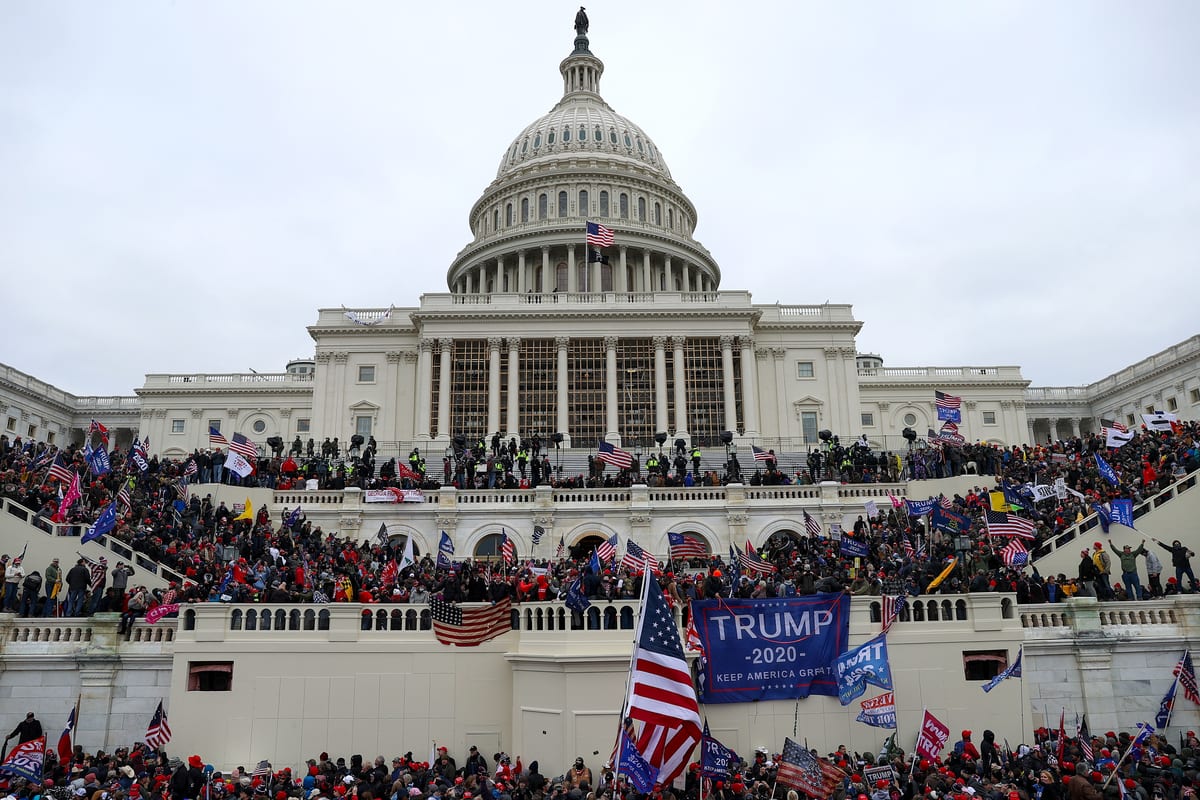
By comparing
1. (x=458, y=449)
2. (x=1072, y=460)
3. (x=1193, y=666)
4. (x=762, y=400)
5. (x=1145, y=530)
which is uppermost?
(x=762, y=400)

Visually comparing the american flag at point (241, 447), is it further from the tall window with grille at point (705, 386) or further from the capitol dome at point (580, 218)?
the capitol dome at point (580, 218)

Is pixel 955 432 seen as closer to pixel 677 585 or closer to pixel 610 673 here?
pixel 677 585

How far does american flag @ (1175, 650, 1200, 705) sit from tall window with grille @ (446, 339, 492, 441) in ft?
152

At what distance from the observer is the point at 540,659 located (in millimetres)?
19328

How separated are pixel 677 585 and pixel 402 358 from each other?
4869 cm

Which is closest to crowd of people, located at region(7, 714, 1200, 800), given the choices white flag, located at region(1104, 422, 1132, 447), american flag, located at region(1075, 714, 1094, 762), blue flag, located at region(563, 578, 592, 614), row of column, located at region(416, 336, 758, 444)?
american flag, located at region(1075, 714, 1094, 762)

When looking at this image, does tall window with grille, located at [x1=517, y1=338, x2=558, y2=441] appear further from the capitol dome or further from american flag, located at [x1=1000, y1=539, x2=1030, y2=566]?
american flag, located at [x1=1000, y1=539, x2=1030, y2=566]

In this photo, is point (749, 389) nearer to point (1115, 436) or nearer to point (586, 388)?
point (586, 388)

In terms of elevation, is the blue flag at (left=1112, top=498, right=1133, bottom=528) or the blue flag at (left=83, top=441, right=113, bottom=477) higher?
the blue flag at (left=83, top=441, right=113, bottom=477)

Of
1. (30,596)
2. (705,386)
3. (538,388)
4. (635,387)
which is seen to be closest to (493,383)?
(538,388)

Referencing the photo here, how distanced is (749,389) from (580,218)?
3036cm

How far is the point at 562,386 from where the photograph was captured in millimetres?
63344

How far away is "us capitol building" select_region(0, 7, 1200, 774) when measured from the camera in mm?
20109

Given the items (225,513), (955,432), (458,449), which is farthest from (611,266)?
(225,513)
